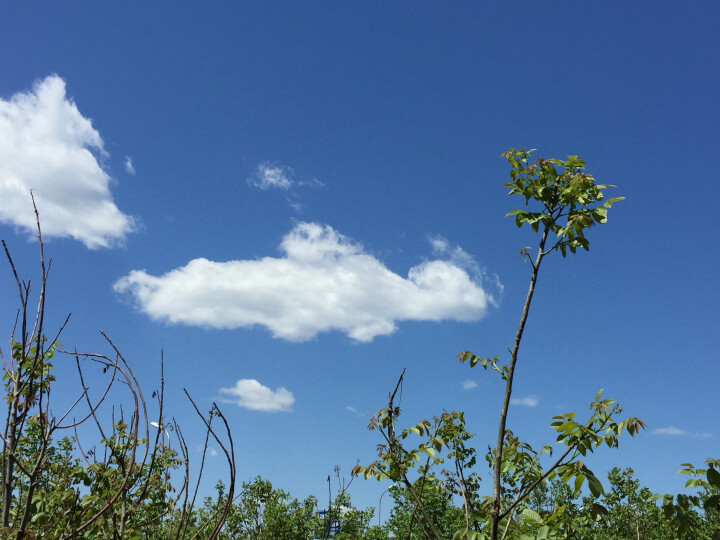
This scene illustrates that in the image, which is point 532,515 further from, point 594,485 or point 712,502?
point 712,502

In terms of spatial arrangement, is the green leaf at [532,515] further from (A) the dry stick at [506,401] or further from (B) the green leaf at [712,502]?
(B) the green leaf at [712,502]

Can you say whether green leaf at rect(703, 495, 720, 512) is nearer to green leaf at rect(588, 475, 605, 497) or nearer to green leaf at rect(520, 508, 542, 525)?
green leaf at rect(588, 475, 605, 497)

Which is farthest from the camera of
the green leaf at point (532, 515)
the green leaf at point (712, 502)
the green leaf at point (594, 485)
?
the green leaf at point (532, 515)

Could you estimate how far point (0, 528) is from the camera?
2754 millimetres

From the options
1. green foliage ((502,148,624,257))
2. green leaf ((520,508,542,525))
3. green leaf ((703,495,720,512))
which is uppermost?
green foliage ((502,148,624,257))

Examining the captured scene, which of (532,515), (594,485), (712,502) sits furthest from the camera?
(532,515)

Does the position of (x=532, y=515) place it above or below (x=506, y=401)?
below

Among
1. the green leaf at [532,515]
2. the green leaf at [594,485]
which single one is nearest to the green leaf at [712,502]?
the green leaf at [594,485]

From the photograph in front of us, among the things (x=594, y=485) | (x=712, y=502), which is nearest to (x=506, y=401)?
(x=594, y=485)

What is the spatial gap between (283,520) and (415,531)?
6.10 m

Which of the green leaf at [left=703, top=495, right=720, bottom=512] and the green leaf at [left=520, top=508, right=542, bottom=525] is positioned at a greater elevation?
the green leaf at [left=703, top=495, right=720, bottom=512]

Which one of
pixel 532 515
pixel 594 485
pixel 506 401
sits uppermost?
pixel 506 401

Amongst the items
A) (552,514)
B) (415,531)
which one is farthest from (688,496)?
(415,531)

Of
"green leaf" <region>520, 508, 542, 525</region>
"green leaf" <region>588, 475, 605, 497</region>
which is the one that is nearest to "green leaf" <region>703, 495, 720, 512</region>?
"green leaf" <region>588, 475, 605, 497</region>
